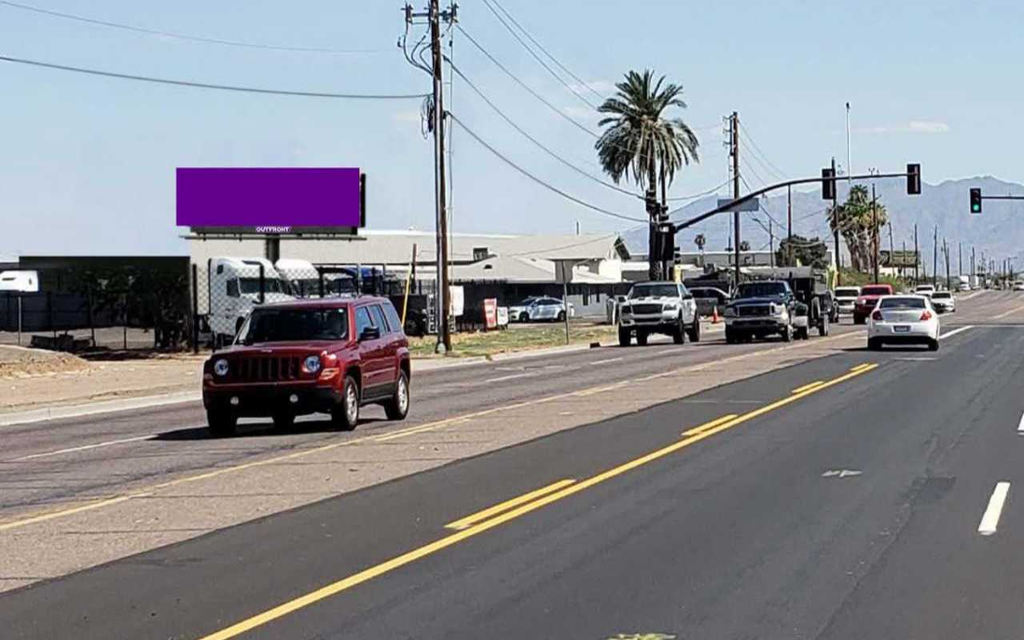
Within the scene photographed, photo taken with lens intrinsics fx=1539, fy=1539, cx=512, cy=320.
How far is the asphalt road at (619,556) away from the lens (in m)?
9.00

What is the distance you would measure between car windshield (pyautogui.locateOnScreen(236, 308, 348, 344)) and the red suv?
1cm

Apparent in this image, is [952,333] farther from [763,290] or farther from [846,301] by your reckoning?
[846,301]

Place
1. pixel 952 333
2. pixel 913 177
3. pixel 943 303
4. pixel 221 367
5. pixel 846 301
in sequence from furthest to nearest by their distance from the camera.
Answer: pixel 943 303 < pixel 846 301 < pixel 913 177 < pixel 952 333 < pixel 221 367

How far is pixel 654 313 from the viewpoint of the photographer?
175ft

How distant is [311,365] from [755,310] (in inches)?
1259

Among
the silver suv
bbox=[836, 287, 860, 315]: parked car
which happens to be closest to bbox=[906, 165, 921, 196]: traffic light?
the silver suv

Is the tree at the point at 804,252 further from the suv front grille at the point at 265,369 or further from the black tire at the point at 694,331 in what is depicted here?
the suv front grille at the point at 265,369

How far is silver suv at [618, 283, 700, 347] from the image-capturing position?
5325 centimetres

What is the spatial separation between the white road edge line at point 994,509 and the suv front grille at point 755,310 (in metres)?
35.9

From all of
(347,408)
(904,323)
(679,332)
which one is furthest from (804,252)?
(347,408)

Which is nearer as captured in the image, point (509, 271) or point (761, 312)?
point (761, 312)

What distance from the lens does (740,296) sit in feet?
171

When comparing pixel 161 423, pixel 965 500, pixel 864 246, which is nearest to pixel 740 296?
pixel 161 423

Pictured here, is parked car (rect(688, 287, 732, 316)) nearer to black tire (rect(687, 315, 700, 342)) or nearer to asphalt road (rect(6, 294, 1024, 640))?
black tire (rect(687, 315, 700, 342))
